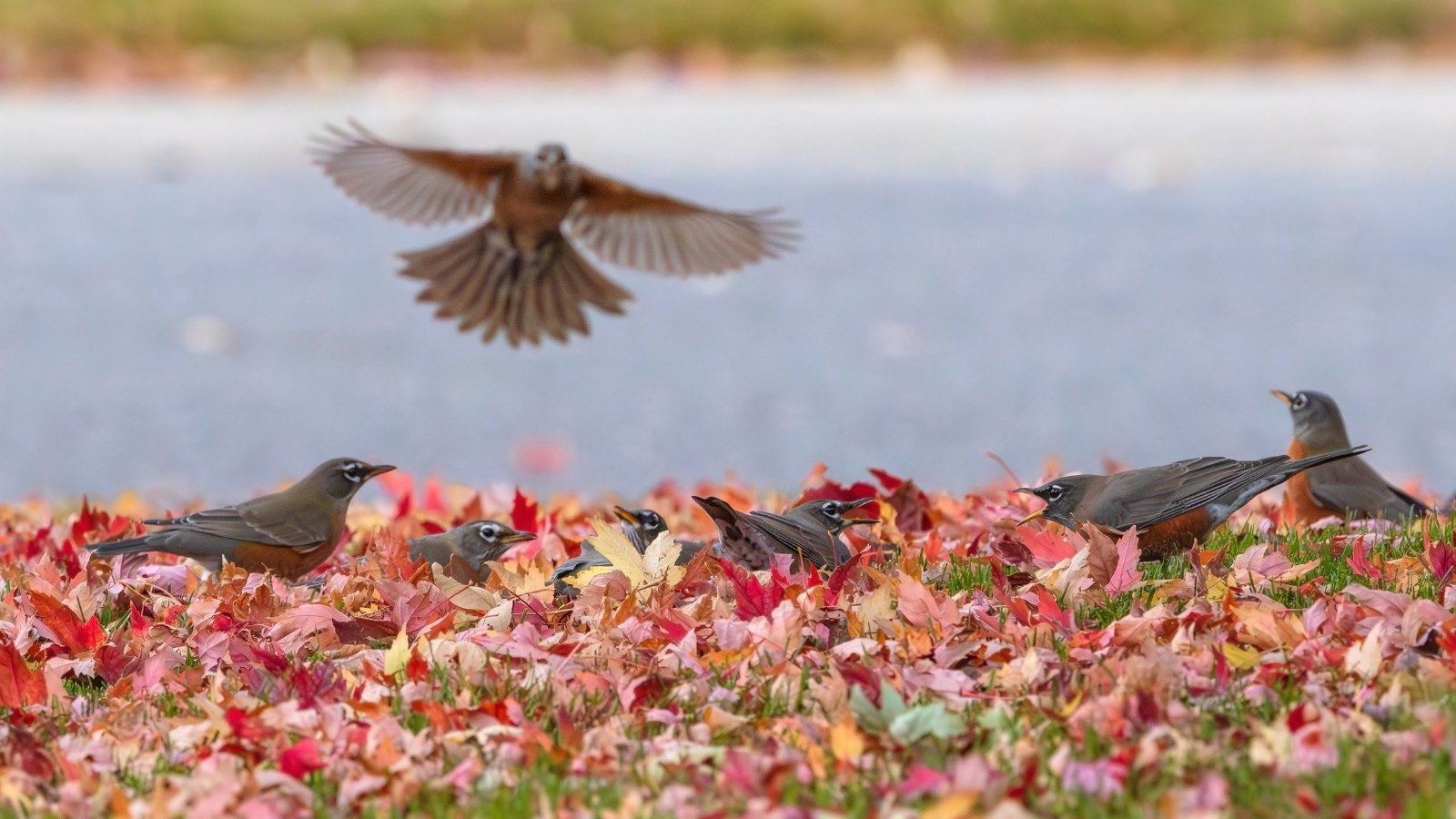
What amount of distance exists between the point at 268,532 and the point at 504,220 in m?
1.95

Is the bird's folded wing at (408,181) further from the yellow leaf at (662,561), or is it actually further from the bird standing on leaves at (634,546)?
the yellow leaf at (662,561)

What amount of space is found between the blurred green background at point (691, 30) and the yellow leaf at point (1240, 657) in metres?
15.0

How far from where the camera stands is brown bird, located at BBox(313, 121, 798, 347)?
6801 mm

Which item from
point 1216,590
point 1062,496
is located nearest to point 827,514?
point 1062,496

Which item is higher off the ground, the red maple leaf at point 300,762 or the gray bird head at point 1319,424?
the gray bird head at point 1319,424

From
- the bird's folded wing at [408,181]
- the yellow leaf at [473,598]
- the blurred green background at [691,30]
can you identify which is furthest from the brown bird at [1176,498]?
the blurred green background at [691,30]

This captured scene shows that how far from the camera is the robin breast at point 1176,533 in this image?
4.87m

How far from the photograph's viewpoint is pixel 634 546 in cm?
486

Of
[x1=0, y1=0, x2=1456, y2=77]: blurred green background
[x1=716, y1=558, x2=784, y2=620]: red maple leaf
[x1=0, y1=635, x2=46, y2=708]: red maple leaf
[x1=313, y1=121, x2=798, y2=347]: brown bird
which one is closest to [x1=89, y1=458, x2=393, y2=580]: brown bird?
[x1=0, y1=635, x2=46, y2=708]: red maple leaf

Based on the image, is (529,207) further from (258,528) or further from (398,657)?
(398,657)

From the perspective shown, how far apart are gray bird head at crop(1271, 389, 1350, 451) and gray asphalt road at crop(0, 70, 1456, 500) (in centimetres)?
370

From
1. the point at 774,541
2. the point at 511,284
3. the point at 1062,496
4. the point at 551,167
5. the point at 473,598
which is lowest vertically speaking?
the point at 473,598

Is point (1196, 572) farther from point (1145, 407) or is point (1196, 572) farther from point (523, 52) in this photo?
point (523, 52)

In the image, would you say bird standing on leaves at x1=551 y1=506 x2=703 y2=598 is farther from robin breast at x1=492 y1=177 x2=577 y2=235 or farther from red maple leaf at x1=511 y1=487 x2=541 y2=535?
robin breast at x1=492 y1=177 x2=577 y2=235
